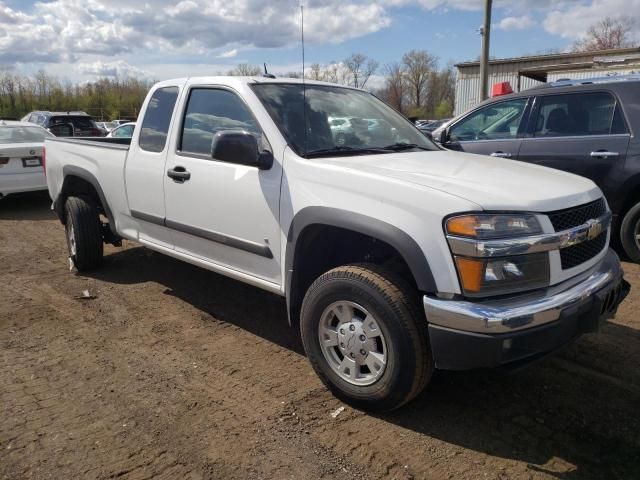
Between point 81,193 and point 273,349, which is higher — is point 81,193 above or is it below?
above

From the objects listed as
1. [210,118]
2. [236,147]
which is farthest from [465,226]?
[210,118]

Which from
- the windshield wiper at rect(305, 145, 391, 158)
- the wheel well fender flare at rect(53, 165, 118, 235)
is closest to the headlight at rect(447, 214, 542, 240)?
the windshield wiper at rect(305, 145, 391, 158)

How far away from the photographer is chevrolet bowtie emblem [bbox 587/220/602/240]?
9.67ft

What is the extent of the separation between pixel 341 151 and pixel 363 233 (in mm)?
865

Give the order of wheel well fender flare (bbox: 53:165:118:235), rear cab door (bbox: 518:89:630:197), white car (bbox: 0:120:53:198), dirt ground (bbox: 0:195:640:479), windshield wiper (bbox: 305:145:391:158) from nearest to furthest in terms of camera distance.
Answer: dirt ground (bbox: 0:195:640:479) < windshield wiper (bbox: 305:145:391:158) < wheel well fender flare (bbox: 53:165:118:235) < rear cab door (bbox: 518:89:630:197) < white car (bbox: 0:120:53:198)

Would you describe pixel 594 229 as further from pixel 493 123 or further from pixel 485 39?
pixel 485 39

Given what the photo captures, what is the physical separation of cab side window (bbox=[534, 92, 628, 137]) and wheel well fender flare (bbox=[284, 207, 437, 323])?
4000mm

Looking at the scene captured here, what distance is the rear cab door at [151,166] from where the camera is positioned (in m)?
4.35

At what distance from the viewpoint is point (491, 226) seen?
2564 mm

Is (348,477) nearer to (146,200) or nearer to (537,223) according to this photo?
(537,223)

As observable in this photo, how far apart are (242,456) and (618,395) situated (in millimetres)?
2190

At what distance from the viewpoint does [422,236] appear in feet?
8.66

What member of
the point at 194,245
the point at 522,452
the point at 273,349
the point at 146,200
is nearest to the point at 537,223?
the point at 522,452

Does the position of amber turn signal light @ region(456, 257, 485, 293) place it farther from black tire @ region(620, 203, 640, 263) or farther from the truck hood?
black tire @ region(620, 203, 640, 263)
